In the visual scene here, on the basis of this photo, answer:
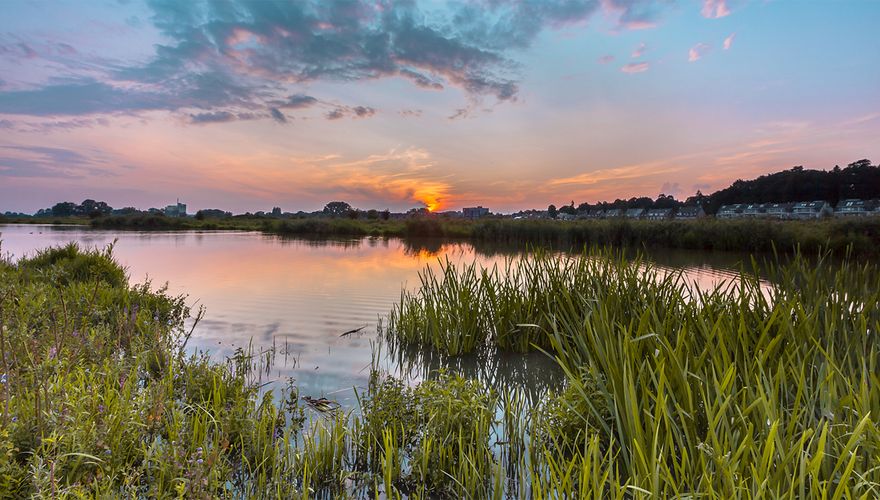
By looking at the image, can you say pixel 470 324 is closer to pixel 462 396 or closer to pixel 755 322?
pixel 462 396

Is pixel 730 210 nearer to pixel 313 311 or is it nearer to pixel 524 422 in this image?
pixel 313 311

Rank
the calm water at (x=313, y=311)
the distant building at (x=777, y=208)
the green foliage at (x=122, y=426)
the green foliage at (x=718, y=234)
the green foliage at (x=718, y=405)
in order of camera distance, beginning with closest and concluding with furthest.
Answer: the green foliage at (x=718, y=405) → the green foliage at (x=122, y=426) → the calm water at (x=313, y=311) → the green foliage at (x=718, y=234) → the distant building at (x=777, y=208)

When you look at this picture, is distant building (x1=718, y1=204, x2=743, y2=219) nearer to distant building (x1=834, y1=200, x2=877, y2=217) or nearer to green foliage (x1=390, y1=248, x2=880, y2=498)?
distant building (x1=834, y1=200, x2=877, y2=217)

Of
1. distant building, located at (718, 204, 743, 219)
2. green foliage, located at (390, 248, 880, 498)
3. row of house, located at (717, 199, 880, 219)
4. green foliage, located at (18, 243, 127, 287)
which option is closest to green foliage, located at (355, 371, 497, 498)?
green foliage, located at (390, 248, 880, 498)

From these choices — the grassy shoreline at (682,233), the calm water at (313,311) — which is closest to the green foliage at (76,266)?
the calm water at (313,311)

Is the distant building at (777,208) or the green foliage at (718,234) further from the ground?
the distant building at (777,208)

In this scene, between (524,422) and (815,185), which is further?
(815,185)

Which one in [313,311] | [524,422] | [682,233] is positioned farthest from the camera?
[682,233]

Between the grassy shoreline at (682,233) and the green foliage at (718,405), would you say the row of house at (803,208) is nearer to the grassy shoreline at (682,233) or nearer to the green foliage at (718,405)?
the grassy shoreline at (682,233)

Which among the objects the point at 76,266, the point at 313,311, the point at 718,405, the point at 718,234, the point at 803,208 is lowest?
the point at 313,311

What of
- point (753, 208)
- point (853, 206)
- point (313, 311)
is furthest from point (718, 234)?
point (753, 208)

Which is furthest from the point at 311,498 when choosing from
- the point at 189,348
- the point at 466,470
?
the point at 189,348

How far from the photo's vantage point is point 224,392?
14.0 ft

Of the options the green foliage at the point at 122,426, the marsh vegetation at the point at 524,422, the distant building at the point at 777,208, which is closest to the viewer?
the marsh vegetation at the point at 524,422
